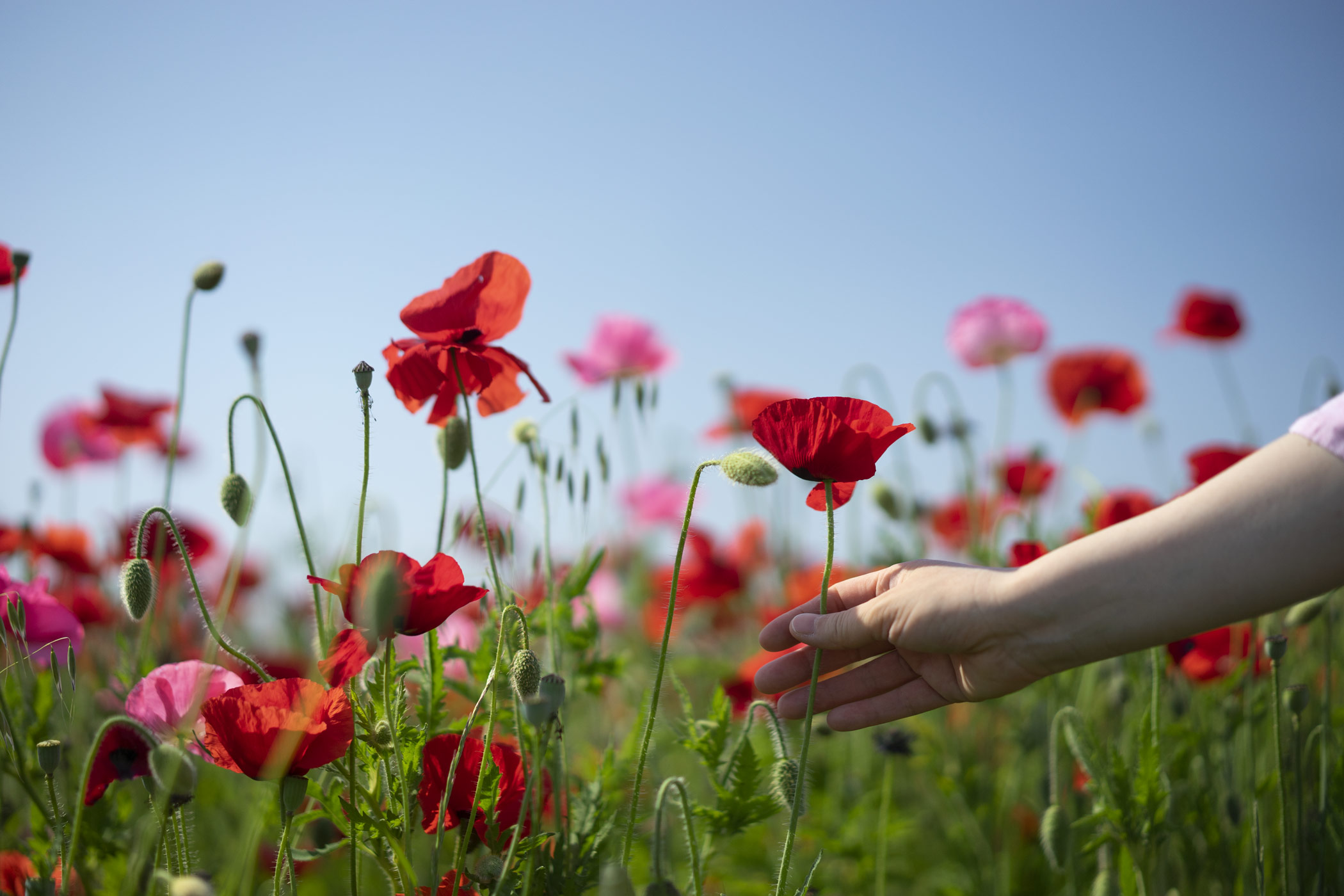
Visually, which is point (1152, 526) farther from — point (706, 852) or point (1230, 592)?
point (706, 852)

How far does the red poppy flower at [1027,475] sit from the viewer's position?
3.10m

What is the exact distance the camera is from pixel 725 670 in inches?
111

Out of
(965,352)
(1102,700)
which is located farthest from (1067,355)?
(1102,700)

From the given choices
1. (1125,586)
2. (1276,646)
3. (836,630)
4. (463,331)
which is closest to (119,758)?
(463,331)

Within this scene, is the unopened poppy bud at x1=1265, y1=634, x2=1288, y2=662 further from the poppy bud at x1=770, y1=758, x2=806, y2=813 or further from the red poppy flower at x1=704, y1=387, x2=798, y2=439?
the red poppy flower at x1=704, y1=387, x2=798, y2=439

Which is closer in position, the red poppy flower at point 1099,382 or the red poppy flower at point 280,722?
the red poppy flower at point 280,722

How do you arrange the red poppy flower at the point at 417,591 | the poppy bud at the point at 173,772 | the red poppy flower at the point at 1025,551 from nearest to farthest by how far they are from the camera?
the poppy bud at the point at 173,772
the red poppy flower at the point at 417,591
the red poppy flower at the point at 1025,551

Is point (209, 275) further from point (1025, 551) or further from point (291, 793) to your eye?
point (1025, 551)

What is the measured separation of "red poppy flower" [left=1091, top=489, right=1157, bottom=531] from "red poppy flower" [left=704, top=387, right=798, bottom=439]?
1129 millimetres

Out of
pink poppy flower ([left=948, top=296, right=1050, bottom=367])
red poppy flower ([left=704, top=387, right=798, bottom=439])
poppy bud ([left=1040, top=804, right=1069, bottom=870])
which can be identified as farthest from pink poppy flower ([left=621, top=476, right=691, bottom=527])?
poppy bud ([left=1040, top=804, right=1069, bottom=870])

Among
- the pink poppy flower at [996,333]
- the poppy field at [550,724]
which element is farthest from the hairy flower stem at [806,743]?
the pink poppy flower at [996,333]

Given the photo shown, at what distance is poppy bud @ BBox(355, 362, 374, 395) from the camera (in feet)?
3.49

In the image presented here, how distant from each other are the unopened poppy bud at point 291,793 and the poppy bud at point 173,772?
0.11 m

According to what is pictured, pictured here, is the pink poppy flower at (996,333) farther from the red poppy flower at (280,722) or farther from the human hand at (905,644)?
the red poppy flower at (280,722)
